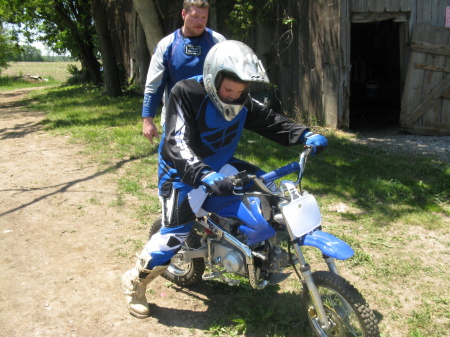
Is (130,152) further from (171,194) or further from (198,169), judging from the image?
(198,169)

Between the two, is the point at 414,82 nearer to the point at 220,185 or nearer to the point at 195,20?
the point at 195,20

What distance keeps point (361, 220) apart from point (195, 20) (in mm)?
2798

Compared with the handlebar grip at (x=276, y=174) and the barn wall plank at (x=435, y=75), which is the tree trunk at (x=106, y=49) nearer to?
the barn wall plank at (x=435, y=75)

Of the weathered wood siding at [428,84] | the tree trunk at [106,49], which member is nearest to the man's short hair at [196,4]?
the weathered wood siding at [428,84]

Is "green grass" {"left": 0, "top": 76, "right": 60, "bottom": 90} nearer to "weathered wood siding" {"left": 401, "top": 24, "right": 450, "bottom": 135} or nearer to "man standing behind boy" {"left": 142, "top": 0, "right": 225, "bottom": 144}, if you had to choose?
"weathered wood siding" {"left": 401, "top": 24, "right": 450, "bottom": 135}

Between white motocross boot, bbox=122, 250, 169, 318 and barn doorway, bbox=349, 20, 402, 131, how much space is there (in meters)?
10.2

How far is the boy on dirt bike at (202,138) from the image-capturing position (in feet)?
9.40

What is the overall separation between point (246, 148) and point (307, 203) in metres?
5.09

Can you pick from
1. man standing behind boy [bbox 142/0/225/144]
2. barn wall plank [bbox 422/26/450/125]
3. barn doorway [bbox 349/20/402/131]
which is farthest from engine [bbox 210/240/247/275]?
barn doorway [bbox 349/20/402/131]

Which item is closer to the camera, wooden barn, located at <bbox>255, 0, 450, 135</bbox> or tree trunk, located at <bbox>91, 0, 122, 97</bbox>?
wooden barn, located at <bbox>255, 0, 450, 135</bbox>

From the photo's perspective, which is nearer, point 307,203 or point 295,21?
point 307,203

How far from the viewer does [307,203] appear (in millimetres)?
2881

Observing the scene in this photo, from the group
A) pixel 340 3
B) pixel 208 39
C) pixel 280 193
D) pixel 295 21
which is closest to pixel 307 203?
pixel 280 193

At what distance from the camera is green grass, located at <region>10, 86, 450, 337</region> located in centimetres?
352
